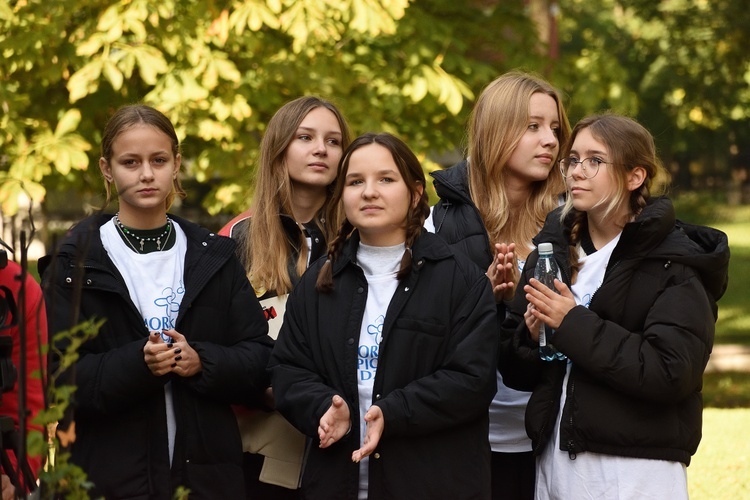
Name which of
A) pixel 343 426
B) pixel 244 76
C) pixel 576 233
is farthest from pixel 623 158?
pixel 244 76

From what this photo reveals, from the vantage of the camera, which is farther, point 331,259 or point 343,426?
point 331,259

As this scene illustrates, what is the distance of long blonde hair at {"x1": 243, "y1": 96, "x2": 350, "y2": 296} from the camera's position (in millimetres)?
4055

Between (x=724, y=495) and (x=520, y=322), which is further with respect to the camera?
(x=724, y=495)

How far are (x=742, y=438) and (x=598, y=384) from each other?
596 cm

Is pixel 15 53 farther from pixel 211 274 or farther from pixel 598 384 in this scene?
pixel 598 384

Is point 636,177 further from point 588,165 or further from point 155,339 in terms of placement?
point 155,339

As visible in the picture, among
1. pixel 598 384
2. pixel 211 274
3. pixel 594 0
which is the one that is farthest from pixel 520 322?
pixel 594 0

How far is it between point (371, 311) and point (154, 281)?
0.76 meters

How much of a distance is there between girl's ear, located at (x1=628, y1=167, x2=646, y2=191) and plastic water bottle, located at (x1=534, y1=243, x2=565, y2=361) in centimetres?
36

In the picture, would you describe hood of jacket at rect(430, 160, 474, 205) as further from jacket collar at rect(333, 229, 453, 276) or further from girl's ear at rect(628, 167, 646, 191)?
girl's ear at rect(628, 167, 646, 191)

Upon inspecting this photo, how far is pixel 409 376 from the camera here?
3379mm

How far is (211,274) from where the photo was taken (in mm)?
3594

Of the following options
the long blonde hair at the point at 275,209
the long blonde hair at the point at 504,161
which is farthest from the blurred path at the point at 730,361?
the long blonde hair at the point at 275,209

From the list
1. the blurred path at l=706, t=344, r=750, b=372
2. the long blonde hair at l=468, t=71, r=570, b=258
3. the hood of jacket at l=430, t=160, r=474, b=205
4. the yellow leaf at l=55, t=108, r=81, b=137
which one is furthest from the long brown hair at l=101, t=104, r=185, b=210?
the blurred path at l=706, t=344, r=750, b=372
